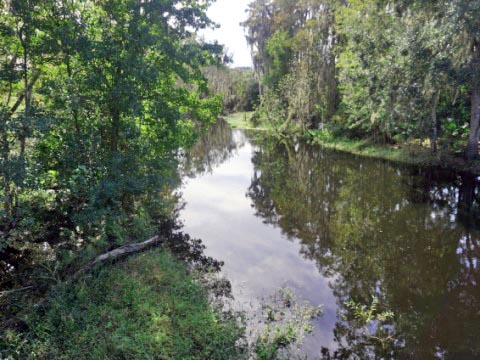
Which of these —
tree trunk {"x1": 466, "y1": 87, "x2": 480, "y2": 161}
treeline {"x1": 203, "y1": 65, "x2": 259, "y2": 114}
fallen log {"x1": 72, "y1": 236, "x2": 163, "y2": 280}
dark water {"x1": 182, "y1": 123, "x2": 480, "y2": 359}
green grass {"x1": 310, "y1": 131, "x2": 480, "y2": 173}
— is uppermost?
treeline {"x1": 203, "y1": 65, "x2": 259, "y2": 114}

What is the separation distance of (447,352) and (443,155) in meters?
15.5

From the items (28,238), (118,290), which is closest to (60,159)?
(28,238)

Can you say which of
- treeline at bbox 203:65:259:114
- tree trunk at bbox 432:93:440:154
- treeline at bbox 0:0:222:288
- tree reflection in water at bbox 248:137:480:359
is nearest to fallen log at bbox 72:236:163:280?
treeline at bbox 0:0:222:288

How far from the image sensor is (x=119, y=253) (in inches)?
292

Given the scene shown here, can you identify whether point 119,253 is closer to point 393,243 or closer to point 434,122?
point 393,243

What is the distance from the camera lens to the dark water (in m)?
5.67

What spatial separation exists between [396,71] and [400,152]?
620 cm

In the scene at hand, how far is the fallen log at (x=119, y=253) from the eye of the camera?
645 cm

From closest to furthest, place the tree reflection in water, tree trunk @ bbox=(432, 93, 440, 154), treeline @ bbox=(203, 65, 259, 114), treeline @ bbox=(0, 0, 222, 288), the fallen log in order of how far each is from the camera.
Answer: the tree reflection in water
treeline @ bbox=(0, 0, 222, 288)
the fallen log
tree trunk @ bbox=(432, 93, 440, 154)
treeline @ bbox=(203, 65, 259, 114)

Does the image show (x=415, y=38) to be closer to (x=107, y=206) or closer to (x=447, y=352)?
(x=447, y=352)

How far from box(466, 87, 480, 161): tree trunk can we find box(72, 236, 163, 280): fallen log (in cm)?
1608

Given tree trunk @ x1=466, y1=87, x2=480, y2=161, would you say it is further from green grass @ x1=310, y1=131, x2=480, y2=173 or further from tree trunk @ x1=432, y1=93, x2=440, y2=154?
tree trunk @ x1=432, y1=93, x2=440, y2=154

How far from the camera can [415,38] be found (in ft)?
46.7

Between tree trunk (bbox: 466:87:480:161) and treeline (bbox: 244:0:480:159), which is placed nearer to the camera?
treeline (bbox: 244:0:480:159)
